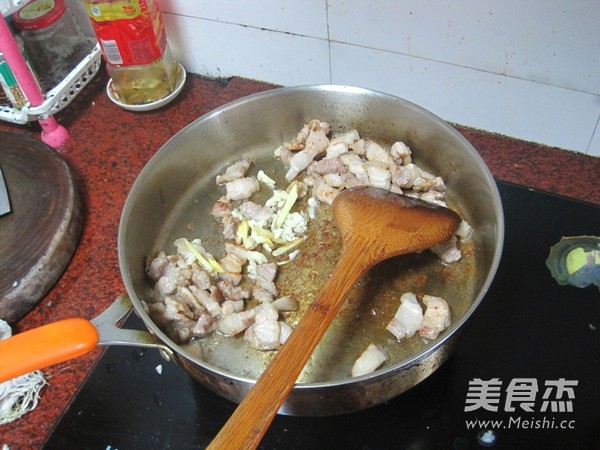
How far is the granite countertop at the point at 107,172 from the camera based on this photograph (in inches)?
36.6

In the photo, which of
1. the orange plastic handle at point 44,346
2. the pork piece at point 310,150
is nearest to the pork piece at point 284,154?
the pork piece at point 310,150

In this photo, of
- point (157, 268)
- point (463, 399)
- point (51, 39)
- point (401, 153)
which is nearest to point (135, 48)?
point (51, 39)

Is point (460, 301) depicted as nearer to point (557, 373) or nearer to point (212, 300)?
point (557, 373)

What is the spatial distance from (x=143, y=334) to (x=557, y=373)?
604mm

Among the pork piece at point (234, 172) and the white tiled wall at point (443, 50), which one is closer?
the white tiled wall at point (443, 50)

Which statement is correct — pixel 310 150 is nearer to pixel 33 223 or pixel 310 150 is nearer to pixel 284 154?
pixel 284 154

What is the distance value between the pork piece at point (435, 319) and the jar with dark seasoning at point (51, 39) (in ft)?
3.27

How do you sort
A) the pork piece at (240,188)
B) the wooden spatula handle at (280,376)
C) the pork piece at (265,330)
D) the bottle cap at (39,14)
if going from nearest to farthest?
the wooden spatula handle at (280,376) < the pork piece at (265,330) < the pork piece at (240,188) < the bottle cap at (39,14)

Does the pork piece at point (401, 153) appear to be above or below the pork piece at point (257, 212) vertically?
above

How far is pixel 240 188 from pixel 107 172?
0.34m

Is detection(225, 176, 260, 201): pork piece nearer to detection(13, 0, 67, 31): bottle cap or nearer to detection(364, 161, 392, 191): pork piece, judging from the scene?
detection(364, 161, 392, 191): pork piece

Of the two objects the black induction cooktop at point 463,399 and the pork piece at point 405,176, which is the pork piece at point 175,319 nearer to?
the black induction cooktop at point 463,399

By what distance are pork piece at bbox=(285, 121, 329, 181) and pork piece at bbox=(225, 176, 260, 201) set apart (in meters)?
0.08

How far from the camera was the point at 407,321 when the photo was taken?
87cm
